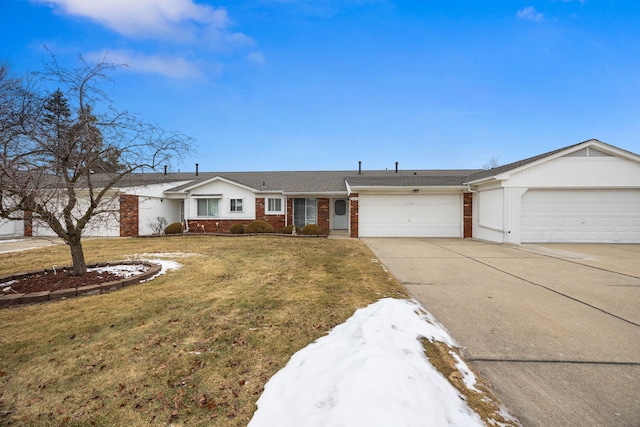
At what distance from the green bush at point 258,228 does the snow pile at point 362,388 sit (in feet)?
42.9

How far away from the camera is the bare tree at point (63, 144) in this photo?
5.26m

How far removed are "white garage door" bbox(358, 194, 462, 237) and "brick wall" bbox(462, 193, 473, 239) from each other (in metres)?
0.25

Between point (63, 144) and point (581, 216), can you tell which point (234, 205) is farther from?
point (581, 216)

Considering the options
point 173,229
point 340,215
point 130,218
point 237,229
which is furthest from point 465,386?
point 130,218

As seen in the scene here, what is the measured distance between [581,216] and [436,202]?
5.86m

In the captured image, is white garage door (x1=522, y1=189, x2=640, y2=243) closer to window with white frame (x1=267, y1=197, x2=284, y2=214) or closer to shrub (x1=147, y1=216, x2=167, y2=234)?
window with white frame (x1=267, y1=197, x2=284, y2=214)

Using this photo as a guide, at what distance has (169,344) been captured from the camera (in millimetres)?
3412

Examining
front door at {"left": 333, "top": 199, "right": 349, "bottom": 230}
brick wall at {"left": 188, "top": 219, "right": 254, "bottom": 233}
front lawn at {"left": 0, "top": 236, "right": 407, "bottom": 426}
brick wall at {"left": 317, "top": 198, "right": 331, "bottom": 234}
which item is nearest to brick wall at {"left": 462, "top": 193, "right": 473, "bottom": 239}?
front door at {"left": 333, "top": 199, "right": 349, "bottom": 230}

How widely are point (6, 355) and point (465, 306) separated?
20.0 ft

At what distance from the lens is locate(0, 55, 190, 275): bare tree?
5.26 metres

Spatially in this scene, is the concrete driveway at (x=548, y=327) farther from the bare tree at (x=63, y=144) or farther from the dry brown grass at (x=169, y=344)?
the bare tree at (x=63, y=144)

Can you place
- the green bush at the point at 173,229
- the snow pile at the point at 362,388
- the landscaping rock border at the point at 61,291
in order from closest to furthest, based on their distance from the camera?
the snow pile at the point at 362,388 → the landscaping rock border at the point at 61,291 → the green bush at the point at 173,229

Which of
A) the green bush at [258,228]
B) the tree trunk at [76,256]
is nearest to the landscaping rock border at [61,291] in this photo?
the tree trunk at [76,256]

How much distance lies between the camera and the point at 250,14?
518 inches
